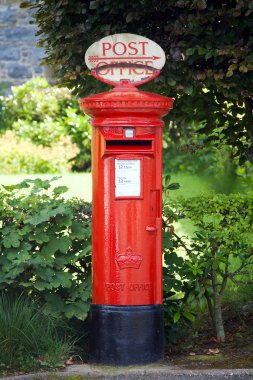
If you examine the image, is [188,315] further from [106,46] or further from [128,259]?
[106,46]

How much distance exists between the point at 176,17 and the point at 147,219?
47.2 inches

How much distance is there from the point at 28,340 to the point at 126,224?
2.68 ft

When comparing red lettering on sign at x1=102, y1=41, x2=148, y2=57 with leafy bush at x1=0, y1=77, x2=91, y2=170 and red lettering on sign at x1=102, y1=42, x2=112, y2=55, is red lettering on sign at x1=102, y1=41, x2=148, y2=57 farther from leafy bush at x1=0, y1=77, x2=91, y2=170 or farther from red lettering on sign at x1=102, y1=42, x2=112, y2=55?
leafy bush at x1=0, y1=77, x2=91, y2=170

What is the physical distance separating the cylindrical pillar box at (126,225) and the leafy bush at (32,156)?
846 cm

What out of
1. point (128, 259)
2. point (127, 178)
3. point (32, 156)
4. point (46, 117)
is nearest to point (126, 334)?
point (128, 259)

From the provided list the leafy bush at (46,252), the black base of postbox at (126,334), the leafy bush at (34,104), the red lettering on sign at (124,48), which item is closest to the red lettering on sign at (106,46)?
the red lettering on sign at (124,48)

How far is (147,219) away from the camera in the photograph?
4660 mm

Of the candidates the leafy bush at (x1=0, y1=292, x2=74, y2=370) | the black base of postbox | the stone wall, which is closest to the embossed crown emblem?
the black base of postbox

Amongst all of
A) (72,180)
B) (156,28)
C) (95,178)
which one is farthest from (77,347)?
(72,180)

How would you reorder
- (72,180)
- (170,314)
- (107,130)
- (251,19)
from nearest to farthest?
(107,130) < (251,19) < (170,314) < (72,180)

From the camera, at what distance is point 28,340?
482 cm

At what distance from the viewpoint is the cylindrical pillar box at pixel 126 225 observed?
4562mm

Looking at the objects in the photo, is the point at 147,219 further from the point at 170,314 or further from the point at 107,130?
the point at 170,314

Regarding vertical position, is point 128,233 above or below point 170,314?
above
